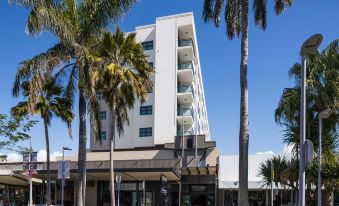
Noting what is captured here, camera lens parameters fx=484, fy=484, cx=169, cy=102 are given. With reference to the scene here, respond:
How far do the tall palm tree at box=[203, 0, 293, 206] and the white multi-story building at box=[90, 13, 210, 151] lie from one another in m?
38.7

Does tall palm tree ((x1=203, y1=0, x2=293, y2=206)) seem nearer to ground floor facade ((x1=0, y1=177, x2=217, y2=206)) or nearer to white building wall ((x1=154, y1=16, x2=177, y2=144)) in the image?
ground floor facade ((x1=0, y1=177, x2=217, y2=206))

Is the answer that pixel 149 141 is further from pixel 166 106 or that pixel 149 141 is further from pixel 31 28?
pixel 31 28

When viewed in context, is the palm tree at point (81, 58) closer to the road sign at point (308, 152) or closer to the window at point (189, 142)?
the road sign at point (308, 152)

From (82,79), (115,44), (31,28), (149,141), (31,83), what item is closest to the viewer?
(31,28)

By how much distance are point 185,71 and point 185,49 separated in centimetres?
308

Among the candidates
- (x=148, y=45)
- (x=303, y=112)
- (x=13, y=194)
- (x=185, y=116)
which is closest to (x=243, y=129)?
(x=303, y=112)

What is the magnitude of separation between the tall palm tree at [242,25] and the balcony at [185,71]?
4075 centimetres

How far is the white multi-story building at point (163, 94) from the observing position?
6055 centimetres

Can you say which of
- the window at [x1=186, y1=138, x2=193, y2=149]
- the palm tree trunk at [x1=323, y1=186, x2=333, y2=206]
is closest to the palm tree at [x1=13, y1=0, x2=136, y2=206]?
the palm tree trunk at [x1=323, y1=186, x2=333, y2=206]

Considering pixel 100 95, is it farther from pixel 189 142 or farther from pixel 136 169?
pixel 189 142

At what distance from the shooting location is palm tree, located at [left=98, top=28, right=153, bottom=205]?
2662 centimetres

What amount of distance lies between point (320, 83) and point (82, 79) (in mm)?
11593

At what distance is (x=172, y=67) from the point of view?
6231 centimetres

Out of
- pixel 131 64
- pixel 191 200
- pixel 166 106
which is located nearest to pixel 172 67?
pixel 166 106
